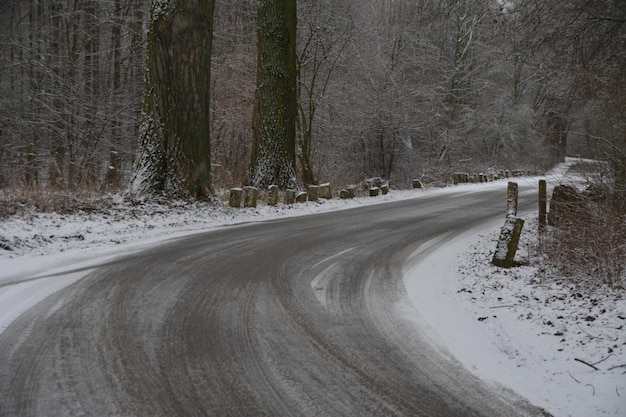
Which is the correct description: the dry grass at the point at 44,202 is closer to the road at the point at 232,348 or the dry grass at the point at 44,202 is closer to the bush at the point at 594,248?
the road at the point at 232,348

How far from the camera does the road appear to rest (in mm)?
2949

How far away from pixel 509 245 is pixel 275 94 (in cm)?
968

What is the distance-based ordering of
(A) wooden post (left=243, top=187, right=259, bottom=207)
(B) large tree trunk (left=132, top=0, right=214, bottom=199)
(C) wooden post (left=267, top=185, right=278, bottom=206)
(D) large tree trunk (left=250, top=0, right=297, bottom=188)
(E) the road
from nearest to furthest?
1. (E) the road
2. (B) large tree trunk (left=132, top=0, right=214, bottom=199)
3. (A) wooden post (left=243, top=187, right=259, bottom=207)
4. (C) wooden post (left=267, top=185, right=278, bottom=206)
5. (D) large tree trunk (left=250, top=0, right=297, bottom=188)

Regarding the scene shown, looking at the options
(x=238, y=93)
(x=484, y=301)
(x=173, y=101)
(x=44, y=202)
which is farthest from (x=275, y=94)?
(x=484, y=301)

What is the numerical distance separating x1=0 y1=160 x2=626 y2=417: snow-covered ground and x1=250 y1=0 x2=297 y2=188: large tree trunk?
223 inches

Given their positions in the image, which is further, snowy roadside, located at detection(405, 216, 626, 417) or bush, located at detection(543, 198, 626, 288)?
bush, located at detection(543, 198, 626, 288)

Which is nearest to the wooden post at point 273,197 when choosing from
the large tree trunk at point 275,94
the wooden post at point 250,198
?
the wooden post at point 250,198

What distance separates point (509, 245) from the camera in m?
6.66

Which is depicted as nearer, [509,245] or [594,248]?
[594,248]

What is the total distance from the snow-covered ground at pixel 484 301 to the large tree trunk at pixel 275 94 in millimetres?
5657

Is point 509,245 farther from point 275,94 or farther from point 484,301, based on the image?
point 275,94

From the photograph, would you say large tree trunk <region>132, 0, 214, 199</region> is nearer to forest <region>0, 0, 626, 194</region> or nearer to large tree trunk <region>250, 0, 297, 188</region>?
forest <region>0, 0, 626, 194</region>

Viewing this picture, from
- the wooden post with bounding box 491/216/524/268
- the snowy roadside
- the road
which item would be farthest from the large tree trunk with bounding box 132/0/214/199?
the wooden post with bounding box 491/216/524/268

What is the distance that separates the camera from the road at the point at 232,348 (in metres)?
2.95
